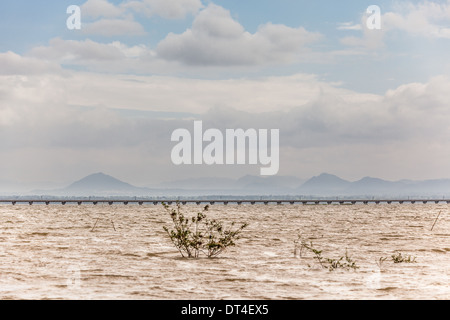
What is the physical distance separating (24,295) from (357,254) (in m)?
13.8

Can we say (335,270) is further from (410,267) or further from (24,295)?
(24,295)

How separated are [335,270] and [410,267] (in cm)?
259

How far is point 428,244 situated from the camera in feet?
88.3

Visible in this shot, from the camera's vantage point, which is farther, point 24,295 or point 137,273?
point 137,273
